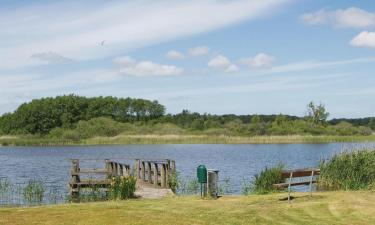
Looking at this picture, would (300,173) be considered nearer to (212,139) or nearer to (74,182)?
(74,182)

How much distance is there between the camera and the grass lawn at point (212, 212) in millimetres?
14820

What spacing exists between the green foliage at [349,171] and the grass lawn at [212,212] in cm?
508

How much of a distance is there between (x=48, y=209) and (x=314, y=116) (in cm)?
9866

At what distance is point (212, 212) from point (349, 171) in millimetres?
10097

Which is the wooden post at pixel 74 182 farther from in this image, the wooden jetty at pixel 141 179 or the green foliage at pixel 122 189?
the green foliage at pixel 122 189

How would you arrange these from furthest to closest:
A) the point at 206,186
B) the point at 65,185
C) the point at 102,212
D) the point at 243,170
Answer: the point at 243,170, the point at 65,185, the point at 206,186, the point at 102,212

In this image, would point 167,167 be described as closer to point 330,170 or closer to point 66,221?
point 330,170

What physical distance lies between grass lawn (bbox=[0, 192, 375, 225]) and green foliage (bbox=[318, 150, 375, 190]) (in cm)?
508

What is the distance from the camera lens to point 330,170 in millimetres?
25156

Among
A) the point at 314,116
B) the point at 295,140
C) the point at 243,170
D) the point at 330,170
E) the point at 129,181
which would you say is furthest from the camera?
the point at 314,116

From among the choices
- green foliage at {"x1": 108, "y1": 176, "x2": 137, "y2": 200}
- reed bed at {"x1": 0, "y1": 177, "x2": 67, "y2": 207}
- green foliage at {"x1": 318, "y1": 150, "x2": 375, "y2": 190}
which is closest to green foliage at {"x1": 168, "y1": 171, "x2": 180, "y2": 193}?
reed bed at {"x1": 0, "y1": 177, "x2": 67, "y2": 207}

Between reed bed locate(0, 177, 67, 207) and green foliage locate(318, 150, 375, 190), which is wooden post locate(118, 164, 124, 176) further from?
green foliage locate(318, 150, 375, 190)

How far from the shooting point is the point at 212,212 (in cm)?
1598

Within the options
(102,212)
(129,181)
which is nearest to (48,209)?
(102,212)
